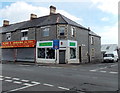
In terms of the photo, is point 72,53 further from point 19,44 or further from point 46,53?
point 19,44

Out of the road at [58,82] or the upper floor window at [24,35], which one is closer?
the road at [58,82]

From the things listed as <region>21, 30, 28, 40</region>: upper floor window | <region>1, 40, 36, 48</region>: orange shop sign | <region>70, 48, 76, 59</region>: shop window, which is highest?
<region>21, 30, 28, 40</region>: upper floor window

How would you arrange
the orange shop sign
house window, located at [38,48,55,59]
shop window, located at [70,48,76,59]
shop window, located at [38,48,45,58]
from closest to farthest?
house window, located at [38,48,55,59] < shop window, located at [70,48,76,59] < shop window, located at [38,48,45,58] < the orange shop sign

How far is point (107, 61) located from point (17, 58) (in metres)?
17.8

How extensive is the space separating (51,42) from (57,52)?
196 cm

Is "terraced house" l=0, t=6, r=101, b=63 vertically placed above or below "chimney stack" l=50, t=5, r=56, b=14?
below

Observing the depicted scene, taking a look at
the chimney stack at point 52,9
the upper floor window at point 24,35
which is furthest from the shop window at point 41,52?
the chimney stack at point 52,9

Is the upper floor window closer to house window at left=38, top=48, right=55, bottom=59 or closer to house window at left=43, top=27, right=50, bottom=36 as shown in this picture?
house window at left=38, top=48, right=55, bottom=59

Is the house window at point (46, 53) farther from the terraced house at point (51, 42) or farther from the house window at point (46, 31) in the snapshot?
the house window at point (46, 31)

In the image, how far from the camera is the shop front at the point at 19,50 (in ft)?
91.0

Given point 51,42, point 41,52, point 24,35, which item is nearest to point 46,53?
point 41,52

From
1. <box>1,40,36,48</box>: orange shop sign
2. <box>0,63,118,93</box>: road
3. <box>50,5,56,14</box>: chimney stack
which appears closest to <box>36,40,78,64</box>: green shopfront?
<box>1,40,36,48</box>: orange shop sign

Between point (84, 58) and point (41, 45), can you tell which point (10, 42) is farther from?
point (84, 58)

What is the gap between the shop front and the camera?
27.7m
